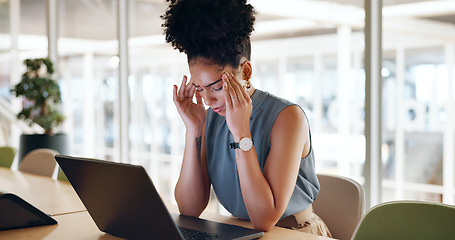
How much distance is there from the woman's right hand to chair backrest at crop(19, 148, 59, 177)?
4.45 feet

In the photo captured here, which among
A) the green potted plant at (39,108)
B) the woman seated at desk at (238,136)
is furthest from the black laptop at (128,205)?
the green potted plant at (39,108)

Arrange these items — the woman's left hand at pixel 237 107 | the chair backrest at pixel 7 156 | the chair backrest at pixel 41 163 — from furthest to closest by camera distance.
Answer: the chair backrest at pixel 7 156 → the chair backrest at pixel 41 163 → the woman's left hand at pixel 237 107

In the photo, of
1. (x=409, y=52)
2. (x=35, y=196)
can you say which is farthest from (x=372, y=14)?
(x=35, y=196)

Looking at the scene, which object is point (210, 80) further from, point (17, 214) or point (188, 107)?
point (17, 214)

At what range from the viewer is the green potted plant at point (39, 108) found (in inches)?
185

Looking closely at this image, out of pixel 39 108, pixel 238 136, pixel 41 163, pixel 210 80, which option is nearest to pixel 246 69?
pixel 210 80

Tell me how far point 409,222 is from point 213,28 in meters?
0.78

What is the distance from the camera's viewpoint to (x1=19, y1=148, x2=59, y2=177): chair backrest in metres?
2.88

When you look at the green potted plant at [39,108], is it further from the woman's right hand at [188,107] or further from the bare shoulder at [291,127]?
the bare shoulder at [291,127]

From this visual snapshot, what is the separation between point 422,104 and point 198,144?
1496mm

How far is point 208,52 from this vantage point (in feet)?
5.15

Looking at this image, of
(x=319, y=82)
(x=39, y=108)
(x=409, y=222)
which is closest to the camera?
(x=409, y=222)

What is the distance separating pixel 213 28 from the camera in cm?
153

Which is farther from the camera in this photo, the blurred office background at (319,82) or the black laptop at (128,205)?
the blurred office background at (319,82)
